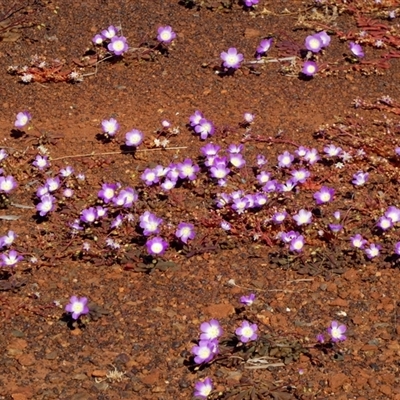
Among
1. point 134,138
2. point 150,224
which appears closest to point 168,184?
point 150,224

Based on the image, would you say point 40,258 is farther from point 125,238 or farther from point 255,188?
point 255,188

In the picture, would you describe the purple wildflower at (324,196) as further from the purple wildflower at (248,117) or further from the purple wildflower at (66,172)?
the purple wildflower at (66,172)

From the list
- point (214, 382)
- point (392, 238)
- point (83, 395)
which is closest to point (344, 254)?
point (392, 238)

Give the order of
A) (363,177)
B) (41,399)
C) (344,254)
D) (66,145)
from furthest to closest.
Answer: (66,145) < (363,177) < (344,254) < (41,399)

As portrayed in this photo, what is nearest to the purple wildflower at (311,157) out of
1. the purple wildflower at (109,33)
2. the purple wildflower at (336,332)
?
the purple wildflower at (336,332)

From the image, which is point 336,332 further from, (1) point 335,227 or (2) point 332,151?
(2) point 332,151

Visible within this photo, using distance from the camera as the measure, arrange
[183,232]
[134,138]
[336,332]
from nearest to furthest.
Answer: [336,332] → [183,232] → [134,138]

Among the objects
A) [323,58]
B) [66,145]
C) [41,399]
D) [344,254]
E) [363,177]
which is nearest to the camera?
[41,399]

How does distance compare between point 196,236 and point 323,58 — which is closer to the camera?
point 196,236
